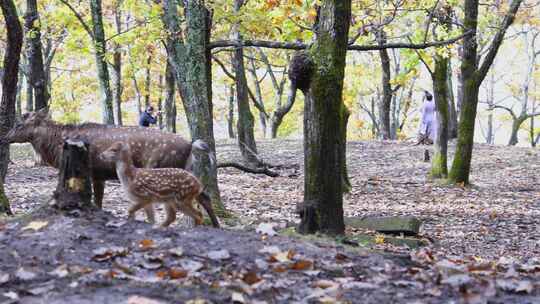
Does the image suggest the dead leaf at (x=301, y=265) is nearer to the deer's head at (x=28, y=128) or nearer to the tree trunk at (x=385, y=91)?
the deer's head at (x=28, y=128)

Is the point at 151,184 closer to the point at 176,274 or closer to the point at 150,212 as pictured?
the point at 150,212

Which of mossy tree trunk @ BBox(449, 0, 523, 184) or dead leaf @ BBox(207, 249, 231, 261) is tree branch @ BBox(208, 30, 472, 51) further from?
dead leaf @ BBox(207, 249, 231, 261)

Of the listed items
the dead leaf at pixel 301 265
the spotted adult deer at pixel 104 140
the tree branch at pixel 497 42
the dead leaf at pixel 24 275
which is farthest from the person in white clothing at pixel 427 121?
the dead leaf at pixel 24 275

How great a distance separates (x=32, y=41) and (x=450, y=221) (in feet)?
41.0

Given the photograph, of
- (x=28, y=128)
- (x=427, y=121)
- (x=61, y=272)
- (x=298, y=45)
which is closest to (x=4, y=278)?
(x=61, y=272)

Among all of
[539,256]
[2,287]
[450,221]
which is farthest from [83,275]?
[450,221]

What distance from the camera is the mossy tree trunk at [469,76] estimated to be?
16312 millimetres

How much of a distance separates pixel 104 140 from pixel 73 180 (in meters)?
2.61

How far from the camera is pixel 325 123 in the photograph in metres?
8.12

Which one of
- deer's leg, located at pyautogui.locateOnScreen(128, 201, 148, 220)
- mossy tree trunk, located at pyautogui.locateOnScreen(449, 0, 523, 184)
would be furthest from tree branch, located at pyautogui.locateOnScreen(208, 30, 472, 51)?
mossy tree trunk, located at pyautogui.locateOnScreen(449, 0, 523, 184)

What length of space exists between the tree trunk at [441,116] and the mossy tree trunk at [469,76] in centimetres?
89

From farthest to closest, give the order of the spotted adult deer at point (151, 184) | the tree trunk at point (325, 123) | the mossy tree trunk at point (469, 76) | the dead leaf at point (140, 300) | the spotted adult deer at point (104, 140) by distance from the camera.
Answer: the mossy tree trunk at point (469, 76)
the spotted adult deer at point (104, 140)
the tree trunk at point (325, 123)
the spotted adult deer at point (151, 184)
the dead leaf at point (140, 300)

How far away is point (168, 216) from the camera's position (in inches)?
312

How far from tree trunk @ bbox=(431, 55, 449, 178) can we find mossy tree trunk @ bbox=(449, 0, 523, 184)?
890 millimetres
